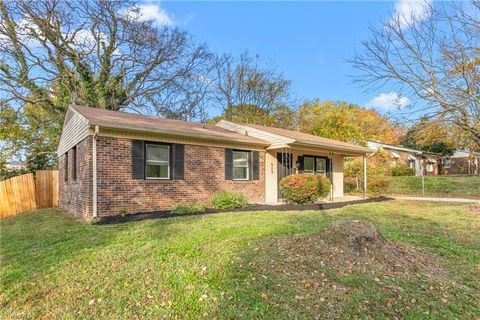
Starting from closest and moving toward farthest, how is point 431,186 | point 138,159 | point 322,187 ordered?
point 138,159, point 322,187, point 431,186

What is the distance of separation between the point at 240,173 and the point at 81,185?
19.1 ft

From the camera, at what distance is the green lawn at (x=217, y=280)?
3.23 metres

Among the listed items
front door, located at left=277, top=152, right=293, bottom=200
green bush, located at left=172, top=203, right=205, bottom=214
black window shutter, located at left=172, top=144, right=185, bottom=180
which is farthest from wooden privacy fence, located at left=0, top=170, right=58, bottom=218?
front door, located at left=277, top=152, right=293, bottom=200

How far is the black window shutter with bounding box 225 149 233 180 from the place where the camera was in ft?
38.4

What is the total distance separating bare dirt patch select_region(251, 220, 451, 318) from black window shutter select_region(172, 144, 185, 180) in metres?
5.64

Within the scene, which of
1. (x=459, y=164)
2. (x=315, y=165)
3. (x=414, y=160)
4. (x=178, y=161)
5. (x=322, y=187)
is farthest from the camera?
(x=459, y=164)

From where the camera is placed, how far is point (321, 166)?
15.8 m

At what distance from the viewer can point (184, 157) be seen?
10.4 m

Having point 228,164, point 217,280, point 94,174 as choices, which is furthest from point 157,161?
point 217,280

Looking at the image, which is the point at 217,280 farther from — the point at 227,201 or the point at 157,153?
the point at 157,153

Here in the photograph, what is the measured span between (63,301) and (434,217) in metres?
9.55

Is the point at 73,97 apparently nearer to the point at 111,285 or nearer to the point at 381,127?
the point at 111,285

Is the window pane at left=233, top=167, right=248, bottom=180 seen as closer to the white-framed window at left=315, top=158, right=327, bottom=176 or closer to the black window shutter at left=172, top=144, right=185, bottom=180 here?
the black window shutter at left=172, top=144, right=185, bottom=180

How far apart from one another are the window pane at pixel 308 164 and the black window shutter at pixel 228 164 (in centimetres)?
456
